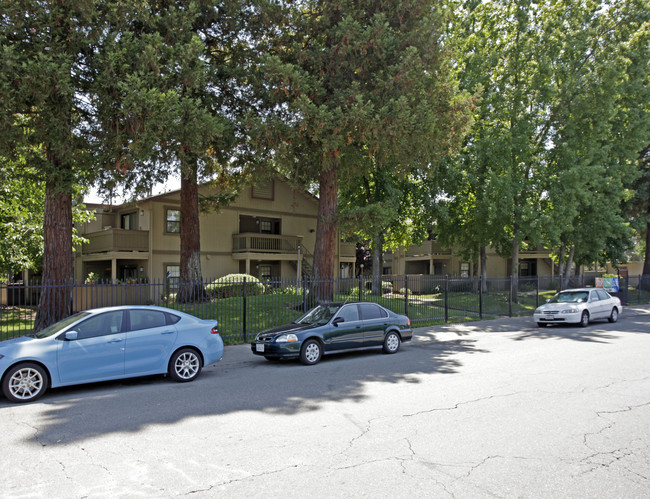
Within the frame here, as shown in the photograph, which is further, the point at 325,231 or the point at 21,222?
the point at 21,222

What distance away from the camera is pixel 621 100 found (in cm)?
2789

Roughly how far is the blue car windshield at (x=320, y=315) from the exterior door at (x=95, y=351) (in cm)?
460

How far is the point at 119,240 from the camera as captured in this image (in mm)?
25672

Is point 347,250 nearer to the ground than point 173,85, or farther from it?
nearer to the ground

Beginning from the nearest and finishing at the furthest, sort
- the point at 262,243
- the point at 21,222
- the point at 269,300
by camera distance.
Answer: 1. the point at 269,300
2. the point at 21,222
3. the point at 262,243

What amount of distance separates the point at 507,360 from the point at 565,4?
2311cm

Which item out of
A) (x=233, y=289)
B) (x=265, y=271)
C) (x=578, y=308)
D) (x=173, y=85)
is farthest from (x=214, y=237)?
(x=578, y=308)

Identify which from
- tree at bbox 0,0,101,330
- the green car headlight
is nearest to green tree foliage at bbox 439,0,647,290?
the green car headlight

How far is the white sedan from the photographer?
18.1m

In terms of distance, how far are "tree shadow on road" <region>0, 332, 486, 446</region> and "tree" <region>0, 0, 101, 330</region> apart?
184 inches

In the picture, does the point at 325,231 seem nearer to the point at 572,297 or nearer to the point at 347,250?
the point at 572,297

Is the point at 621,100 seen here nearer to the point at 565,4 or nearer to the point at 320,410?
the point at 565,4

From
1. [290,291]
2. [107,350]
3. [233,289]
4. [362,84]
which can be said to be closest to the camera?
[107,350]

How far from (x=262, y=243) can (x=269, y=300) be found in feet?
36.4
